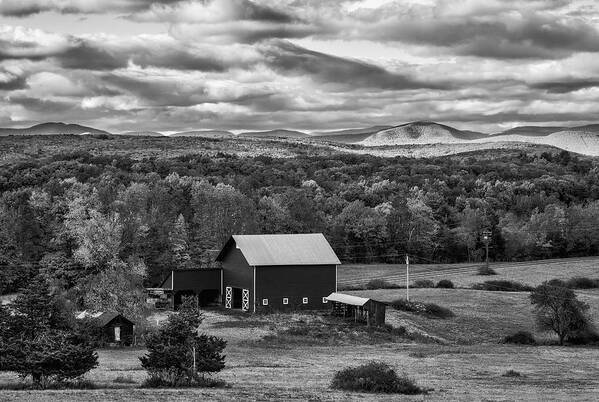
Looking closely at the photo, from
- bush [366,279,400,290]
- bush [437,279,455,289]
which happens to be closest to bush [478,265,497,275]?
bush [437,279,455,289]

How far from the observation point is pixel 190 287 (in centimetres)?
7031

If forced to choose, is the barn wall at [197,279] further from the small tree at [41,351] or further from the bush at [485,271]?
the bush at [485,271]

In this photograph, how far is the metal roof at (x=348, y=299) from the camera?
63625mm

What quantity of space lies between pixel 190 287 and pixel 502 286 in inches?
1234

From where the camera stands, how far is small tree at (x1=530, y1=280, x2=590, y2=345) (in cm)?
5988

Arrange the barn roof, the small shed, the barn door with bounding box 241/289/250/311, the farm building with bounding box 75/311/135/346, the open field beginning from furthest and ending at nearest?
the open field, the barn roof, the barn door with bounding box 241/289/250/311, the small shed, the farm building with bounding box 75/311/135/346

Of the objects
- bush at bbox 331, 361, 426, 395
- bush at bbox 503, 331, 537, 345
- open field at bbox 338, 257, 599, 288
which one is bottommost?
bush at bbox 503, 331, 537, 345

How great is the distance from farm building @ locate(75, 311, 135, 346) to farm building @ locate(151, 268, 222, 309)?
584 inches

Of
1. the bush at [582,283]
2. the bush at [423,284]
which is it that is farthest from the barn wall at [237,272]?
the bush at [582,283]

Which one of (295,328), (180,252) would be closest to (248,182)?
(180,252)

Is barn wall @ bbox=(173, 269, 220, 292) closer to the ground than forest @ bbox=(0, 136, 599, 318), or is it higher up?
closer to the ground

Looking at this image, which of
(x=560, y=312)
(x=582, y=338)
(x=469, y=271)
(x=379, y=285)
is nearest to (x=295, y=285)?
(x=379, y=285)

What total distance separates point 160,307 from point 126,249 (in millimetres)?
6696

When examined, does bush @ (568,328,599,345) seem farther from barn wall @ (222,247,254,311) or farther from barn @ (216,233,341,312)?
barn wall @ (222,247,254,311)
